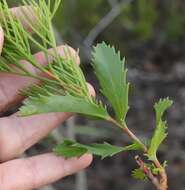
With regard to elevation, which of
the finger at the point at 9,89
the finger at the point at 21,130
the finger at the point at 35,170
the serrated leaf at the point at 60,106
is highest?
the finger at the point at 9,89

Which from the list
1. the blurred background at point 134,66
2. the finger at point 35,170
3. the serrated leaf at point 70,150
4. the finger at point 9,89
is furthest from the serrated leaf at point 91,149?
the blurred background at point 134,66

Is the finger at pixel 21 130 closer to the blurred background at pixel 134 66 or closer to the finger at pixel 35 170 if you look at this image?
the finger at pixel 35 170

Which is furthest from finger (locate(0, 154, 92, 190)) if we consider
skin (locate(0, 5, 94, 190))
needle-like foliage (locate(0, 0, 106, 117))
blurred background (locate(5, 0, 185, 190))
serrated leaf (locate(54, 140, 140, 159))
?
blurred background (locate(5, 0, 185, 190))

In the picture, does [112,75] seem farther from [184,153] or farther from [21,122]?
[184,153]

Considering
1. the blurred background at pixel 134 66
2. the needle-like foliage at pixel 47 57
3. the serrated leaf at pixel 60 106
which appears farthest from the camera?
the blurred background at pixel 134 66

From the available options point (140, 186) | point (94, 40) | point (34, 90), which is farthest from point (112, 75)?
point (94, 40)

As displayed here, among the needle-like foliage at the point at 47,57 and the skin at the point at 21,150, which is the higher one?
the needle-like foliage at the point at 47,57

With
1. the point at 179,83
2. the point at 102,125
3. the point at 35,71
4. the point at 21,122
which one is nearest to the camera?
the point at 35,71

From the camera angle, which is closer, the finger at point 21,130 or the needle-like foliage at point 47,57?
the needle-like foliage at point 47,57
